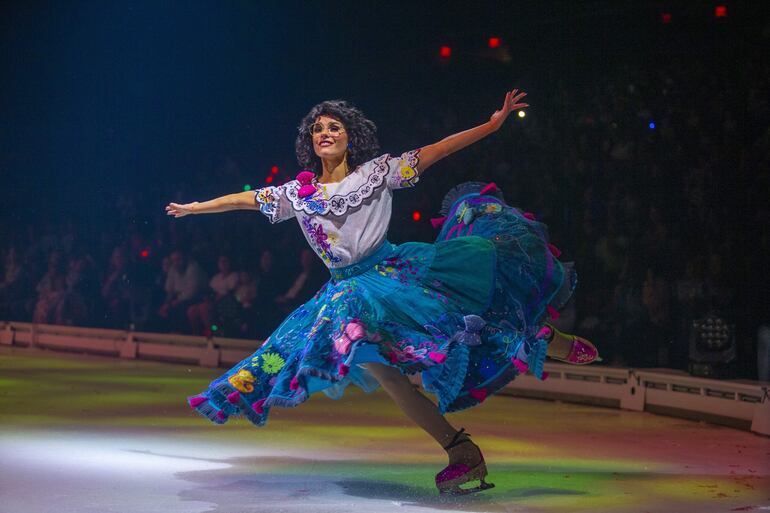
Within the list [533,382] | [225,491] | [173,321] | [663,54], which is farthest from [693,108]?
[173,321]

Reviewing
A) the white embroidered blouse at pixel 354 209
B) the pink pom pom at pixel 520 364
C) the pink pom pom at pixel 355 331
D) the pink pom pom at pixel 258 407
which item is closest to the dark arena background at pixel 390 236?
the pink pom pom at pixel 258 407

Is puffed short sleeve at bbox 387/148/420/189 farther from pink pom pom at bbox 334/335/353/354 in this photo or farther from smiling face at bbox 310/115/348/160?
pink pom pom at bbox 334/335/353/354

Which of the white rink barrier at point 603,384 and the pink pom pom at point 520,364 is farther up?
the pink pom pom at point 520,364

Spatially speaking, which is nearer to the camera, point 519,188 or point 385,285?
point 385,285

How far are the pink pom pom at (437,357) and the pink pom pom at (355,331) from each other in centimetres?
29

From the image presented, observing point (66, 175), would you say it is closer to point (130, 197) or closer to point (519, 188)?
point (130, 197)

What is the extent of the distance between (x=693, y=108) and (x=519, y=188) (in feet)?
5.84

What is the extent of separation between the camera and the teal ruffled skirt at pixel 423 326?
4.20m

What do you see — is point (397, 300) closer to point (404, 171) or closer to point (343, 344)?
point (343, 344)

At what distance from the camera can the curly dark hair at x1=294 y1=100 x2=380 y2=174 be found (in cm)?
493

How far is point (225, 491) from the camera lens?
4375 millimetres

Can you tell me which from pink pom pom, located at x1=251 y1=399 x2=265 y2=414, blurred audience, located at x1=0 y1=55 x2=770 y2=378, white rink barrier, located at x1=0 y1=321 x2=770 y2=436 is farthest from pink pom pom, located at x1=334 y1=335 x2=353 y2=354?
blurred audience, located at x1=0 y1=55 x2=770 y2=378

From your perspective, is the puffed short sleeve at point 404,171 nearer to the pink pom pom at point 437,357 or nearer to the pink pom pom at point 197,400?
the pink pom pom at point 437,357

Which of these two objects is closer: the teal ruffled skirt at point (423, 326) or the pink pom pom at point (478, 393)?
the teal ruffled skirt at point (423, 326)
